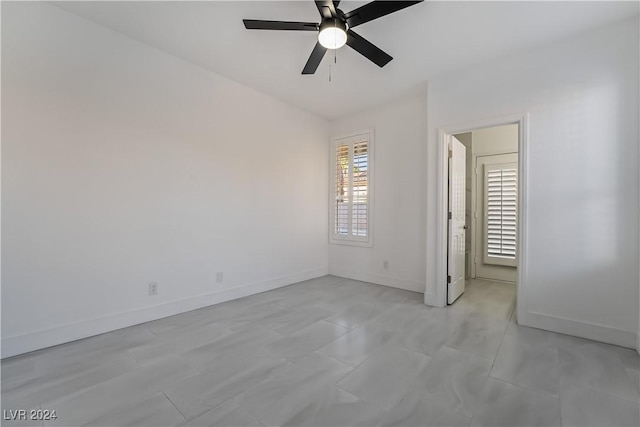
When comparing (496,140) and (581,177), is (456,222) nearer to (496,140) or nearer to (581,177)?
(581,177)

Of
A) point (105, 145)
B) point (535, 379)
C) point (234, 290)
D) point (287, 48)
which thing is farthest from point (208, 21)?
point (535, 379)

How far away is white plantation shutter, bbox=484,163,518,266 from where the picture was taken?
459 cm

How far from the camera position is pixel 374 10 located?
6.44 feet

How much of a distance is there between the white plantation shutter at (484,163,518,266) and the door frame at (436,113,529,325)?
186 cm

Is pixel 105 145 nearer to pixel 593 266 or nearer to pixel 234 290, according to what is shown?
pixel 234 290

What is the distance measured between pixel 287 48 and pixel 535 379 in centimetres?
355

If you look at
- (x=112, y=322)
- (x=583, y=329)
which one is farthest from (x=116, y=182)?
(x=583, y=329)

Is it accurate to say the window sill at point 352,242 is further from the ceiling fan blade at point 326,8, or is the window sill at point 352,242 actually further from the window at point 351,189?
the ceiling fan blade at point 326,8

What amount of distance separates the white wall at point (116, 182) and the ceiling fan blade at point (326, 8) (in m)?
2.00

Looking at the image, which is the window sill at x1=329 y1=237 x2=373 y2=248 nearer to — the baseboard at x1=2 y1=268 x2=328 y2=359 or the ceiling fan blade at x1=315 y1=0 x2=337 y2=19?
the baseboard at x1=2 y1=268 x2=328 y2=359

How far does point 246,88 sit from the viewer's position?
12.6 feet

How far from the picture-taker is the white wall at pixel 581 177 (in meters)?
2.48

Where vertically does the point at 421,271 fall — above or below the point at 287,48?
below

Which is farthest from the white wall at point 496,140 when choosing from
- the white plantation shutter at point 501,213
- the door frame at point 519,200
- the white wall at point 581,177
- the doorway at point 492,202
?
Result: the white wall at point 581,177
